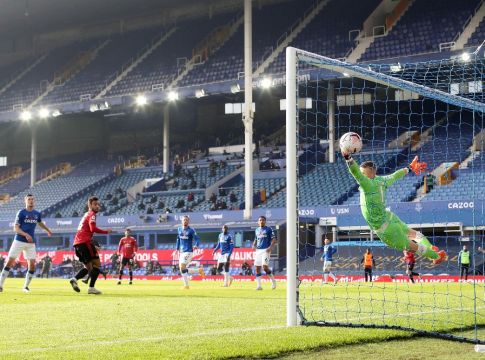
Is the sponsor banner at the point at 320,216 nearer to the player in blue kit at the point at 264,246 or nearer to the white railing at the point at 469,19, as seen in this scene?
the player in blue kit at the point at 264,246

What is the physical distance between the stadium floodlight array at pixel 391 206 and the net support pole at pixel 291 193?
0.04 ft

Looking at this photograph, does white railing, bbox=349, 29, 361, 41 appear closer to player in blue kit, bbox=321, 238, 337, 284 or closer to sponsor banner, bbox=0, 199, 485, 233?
sponsor banner, bbox=0, 199, 485, 233

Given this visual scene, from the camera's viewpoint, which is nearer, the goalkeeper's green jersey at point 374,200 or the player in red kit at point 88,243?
the goalkeeper's green jersey at point 374,200

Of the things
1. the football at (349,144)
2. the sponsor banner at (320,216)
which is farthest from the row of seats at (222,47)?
the football at (349,144)

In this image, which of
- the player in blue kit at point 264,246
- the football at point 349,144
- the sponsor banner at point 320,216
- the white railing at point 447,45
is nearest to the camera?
the football at point 349,144

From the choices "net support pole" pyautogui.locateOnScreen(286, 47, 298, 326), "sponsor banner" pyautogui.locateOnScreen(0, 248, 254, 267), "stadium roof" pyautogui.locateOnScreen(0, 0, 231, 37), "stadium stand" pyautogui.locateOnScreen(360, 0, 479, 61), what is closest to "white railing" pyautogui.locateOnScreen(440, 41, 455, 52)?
"stadium stand" pyautogui.locateOnScreen(360, 0, 479, 61)

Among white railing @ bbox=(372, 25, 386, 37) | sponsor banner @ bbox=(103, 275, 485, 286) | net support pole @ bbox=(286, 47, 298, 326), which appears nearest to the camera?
net support pole @ bbox=(286, 47, 298, 326)

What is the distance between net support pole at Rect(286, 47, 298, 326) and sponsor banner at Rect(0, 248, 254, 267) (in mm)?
27549

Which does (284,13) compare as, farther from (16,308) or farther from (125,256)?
(16,308)

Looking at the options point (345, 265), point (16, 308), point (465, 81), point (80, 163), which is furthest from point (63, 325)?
point (80, 163)

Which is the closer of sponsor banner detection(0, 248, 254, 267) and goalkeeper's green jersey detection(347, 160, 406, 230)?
goalkeeper's green jersey detection(347, 160, 406, 230)

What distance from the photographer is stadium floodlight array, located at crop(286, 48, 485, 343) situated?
36.4 feet

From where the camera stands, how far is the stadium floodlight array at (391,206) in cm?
1111

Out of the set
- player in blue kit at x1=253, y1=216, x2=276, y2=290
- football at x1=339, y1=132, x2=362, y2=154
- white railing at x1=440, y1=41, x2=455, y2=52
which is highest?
white railing at x1=440, y1=41, x2=455, y2=52
